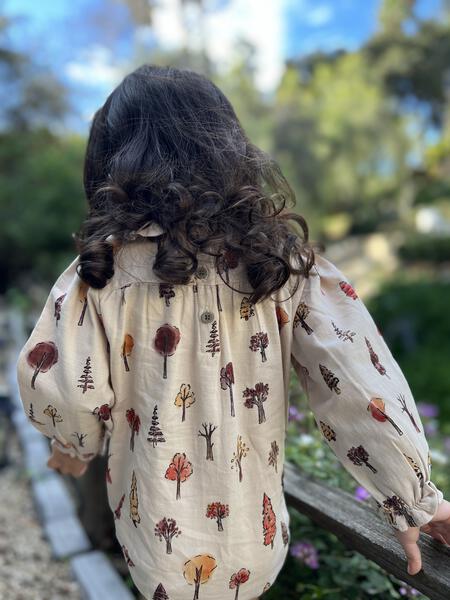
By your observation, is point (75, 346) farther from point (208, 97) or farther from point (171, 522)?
point (208, 97)

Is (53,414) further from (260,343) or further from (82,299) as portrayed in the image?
(260,343)

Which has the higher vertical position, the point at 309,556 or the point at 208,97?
the point at 208,97

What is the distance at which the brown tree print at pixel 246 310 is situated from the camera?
1080 millimetres

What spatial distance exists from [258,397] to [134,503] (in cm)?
33

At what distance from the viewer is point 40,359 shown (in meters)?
1.09

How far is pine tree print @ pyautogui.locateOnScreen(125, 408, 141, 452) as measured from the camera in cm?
110

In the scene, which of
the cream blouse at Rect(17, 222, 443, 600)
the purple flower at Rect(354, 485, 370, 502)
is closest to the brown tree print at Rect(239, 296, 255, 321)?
the cream blouse at Rect(17, 222, 443, 600)

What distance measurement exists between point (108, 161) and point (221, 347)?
17.3 inches

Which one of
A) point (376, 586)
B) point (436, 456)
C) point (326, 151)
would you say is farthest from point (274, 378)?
point (326, 151)

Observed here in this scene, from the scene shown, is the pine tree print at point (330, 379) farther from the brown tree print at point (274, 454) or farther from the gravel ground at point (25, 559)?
the gravel ground at point (25, 559)

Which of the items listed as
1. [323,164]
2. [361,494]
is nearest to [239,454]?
[361,494]

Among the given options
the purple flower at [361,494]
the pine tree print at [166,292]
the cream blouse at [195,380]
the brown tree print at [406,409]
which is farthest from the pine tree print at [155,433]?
the purple flower at [361,494]

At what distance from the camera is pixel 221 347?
107cm

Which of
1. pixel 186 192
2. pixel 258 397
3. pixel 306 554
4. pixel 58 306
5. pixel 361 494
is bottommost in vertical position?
pixel 306 554
